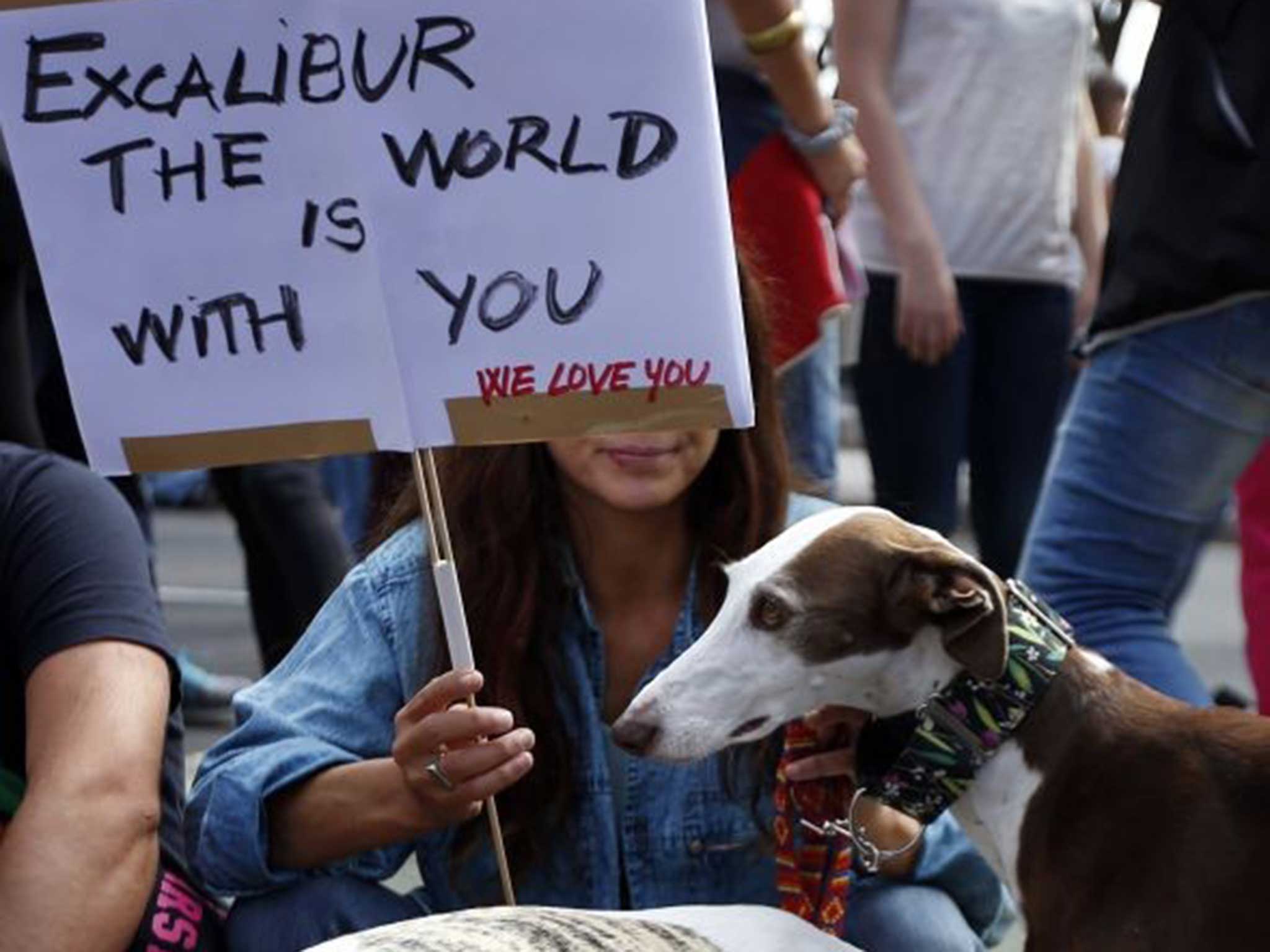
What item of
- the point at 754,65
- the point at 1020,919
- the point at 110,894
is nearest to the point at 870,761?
the point at 1020,919

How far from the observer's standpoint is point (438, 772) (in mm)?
2883

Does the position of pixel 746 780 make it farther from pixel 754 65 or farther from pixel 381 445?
pixel 754 65

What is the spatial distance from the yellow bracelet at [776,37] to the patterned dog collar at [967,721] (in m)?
1.58

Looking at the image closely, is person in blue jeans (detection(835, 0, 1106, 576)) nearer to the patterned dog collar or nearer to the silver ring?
the patterned dog collar

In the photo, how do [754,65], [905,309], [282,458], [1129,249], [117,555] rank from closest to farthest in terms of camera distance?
1. [282,458]
2. [117,555]
3. [1129,249]
4. [754,65]
5. [905,309]

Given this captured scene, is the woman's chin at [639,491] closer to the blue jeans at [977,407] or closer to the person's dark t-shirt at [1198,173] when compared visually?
the person's dark t-shirt at [1198,173]

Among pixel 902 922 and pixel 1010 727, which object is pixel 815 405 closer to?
pixel 902 922

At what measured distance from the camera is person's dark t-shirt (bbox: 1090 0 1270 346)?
3.58 m

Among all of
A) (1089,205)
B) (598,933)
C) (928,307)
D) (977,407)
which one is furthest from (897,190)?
(598,933)

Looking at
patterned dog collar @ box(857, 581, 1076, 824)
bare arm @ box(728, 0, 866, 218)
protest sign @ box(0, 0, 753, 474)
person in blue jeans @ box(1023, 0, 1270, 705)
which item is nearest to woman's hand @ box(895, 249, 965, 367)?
bare arm @ box(728, 0, 866, 218)

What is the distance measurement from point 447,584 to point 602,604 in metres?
0.52

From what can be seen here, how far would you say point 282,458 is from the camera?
2926mm

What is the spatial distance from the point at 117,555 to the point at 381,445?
0.47 m

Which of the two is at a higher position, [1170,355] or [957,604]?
[957,604]
